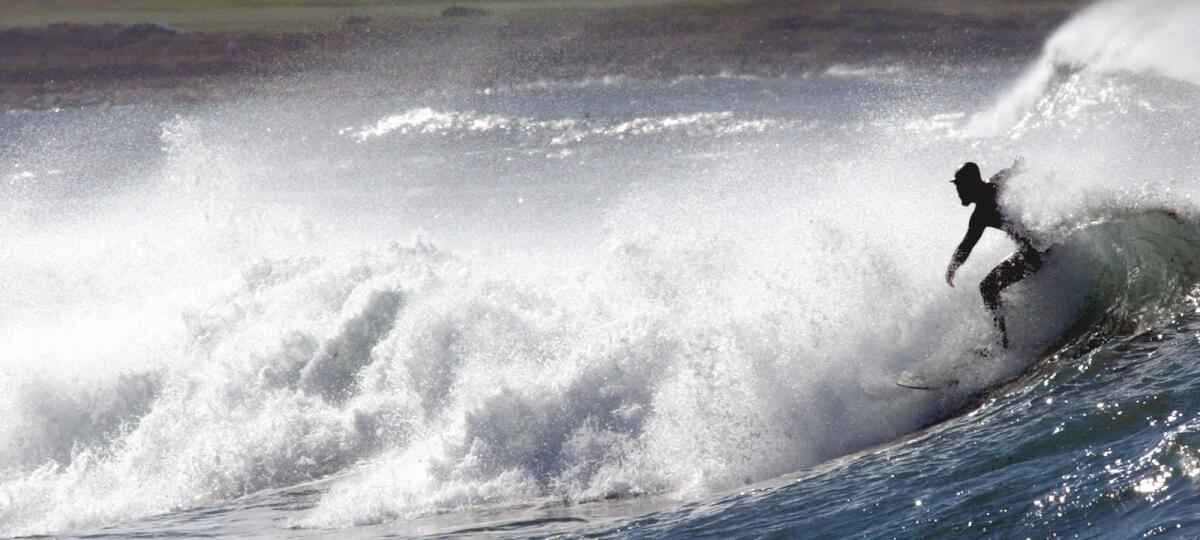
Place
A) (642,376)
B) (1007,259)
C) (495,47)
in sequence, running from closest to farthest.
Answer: (642,376), (1007,259), (495,47)

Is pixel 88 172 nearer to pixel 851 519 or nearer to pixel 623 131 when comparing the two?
pixel 623 131

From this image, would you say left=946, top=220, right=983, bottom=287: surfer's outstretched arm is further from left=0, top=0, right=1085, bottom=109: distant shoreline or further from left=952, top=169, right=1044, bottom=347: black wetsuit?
left=0, top=0, right=1085, bottom=109: distant shoreline

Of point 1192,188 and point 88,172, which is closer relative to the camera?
point 1192,188

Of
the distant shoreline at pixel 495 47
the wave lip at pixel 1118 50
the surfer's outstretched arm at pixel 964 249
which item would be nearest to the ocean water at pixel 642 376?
the surfer's outstretched arm at pixel 964 249

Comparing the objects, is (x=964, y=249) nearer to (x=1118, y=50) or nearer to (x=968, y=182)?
(x=968, y=182)

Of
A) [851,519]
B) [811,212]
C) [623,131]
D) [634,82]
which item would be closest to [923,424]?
[851,519]

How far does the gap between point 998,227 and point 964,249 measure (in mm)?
376

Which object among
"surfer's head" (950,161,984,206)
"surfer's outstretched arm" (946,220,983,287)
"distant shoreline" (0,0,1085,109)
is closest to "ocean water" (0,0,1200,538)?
"surfer's outstretched arm" (946,220,983,287)

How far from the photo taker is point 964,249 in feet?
44.3

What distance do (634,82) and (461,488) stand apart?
47.9m

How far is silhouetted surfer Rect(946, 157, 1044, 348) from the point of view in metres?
13.3

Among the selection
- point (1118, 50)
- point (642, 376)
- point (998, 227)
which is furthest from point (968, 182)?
point (1118, 50)

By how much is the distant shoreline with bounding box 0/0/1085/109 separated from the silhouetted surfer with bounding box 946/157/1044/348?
132 feet

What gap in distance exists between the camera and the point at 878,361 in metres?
13.5
